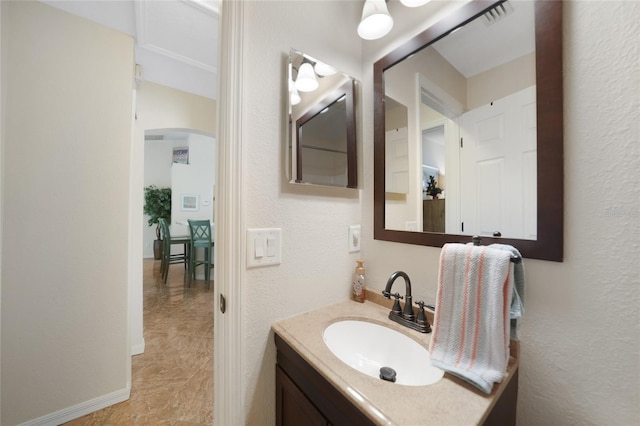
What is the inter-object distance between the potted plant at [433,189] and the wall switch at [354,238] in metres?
0.37

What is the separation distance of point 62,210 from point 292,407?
1.69 meters

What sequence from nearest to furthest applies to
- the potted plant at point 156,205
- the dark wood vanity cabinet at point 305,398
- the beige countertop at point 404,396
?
the beige countertop at point 404,396
the dark wood vanity cabinet at point 305,398
the potted plant at point 156,205

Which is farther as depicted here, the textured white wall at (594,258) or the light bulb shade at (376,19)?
the light bulb shade at (376,19)

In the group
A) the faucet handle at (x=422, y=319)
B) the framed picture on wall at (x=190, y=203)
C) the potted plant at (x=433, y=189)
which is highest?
the framed picture on wall at (x=190, y=203)

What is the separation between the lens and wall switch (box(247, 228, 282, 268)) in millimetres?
827

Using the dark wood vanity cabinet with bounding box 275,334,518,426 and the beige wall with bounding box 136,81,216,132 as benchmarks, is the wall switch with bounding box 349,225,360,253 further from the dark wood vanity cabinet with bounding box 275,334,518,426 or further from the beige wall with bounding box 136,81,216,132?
the beige wall with bounding box 136,81,216,132

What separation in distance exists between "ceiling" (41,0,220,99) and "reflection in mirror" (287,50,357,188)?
1007mm

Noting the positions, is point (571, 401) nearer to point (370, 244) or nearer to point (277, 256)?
point (370, 244)

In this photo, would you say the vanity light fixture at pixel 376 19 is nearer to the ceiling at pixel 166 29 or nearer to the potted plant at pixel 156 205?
the ceiling at pixel 166 29

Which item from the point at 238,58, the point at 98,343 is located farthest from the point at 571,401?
the point at 98,343

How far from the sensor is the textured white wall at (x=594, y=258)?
53 cm

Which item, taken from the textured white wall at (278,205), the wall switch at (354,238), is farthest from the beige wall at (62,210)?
the wall switch at (354,238)

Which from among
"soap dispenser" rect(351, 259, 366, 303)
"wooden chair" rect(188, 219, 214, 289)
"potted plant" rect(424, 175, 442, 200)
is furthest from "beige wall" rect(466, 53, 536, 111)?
"wooden chair" rect(188, 219, 214, 289)

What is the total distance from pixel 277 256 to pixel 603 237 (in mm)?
919
